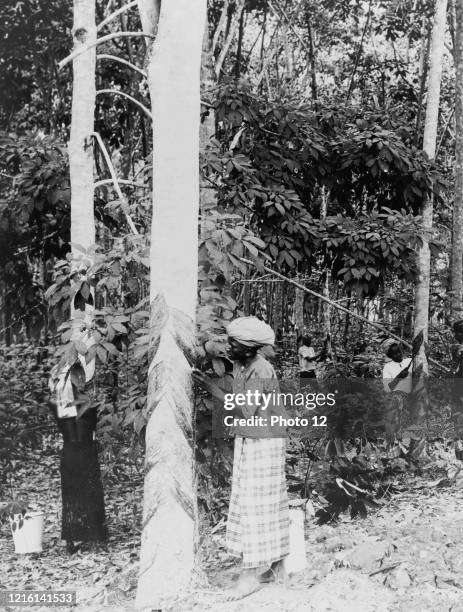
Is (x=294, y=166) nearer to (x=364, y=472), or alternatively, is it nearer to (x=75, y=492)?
(x=364, y=472)

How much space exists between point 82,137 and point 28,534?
8.26 feet

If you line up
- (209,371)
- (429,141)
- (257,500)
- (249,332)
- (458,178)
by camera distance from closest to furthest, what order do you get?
(249,332) < (257,500) < (209,371) < (429,141) < (458,178)

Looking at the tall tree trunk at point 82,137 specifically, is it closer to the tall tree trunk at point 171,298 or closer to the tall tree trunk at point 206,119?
the tall tree trunk at point 206,119

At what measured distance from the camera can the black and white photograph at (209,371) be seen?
2.83 meters

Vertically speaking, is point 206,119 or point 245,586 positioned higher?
point 206,119

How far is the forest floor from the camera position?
9.21ft

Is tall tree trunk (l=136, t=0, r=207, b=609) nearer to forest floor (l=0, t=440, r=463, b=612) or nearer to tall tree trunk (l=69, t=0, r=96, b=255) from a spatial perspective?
forest floor (l=0, t=440, r=463, b=612)

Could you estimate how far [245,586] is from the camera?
2.93m

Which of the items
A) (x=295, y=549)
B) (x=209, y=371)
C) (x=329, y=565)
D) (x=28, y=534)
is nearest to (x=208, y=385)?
(x=209, y=371)

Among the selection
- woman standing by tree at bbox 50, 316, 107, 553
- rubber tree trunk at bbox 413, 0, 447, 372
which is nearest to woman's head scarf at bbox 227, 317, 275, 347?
woman standing by tree at bbox 50, 316, 107, 553

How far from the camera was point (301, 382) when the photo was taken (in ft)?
19.7

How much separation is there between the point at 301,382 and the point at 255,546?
319 centimetres

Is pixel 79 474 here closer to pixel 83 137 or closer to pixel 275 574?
pixel 275 574

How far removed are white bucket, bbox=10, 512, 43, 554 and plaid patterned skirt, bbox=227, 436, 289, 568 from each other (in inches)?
65.4
